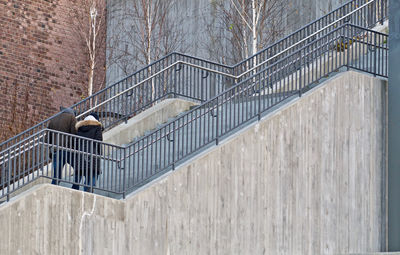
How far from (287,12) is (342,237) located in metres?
10.6

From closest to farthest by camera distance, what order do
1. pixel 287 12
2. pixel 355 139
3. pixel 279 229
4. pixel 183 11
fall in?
pixel 279 229 < pixel 355 139 < pixel 287 12 < pixel 183 11

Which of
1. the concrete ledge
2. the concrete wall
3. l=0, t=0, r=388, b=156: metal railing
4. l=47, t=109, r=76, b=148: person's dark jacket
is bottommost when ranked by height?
the concrete wall

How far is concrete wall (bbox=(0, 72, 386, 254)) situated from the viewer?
50.1 ft

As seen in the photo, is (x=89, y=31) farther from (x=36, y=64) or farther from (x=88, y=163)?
(x=88, y=163)

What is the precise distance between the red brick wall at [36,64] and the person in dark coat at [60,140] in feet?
32.5

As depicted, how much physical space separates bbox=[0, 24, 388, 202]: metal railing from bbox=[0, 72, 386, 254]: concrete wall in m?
0.35

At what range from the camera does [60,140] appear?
16.4 meters

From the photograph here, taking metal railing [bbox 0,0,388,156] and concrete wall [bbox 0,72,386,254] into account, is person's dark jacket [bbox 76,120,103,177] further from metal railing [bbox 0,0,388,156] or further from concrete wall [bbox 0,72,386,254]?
metal railing [bbox 0,0,388,156]

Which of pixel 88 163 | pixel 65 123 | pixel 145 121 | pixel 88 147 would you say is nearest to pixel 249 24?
pixel 145 121

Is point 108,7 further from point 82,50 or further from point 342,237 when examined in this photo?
point 342,237

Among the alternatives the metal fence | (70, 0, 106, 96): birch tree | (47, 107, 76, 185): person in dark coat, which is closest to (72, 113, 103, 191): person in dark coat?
(47, 107, 76, 185): person in dark coat

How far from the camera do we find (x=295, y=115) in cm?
1745

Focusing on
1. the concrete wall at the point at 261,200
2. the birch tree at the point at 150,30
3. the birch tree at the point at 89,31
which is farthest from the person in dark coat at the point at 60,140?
the birch tree at the point at 89,31

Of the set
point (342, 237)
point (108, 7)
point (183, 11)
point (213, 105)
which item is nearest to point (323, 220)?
point (342, 237)
